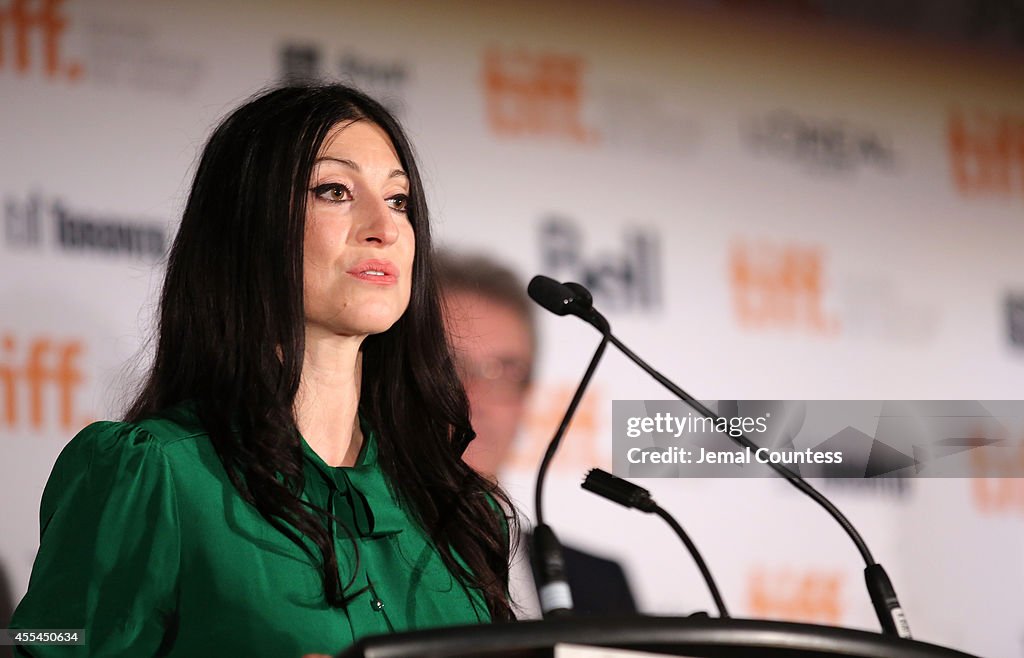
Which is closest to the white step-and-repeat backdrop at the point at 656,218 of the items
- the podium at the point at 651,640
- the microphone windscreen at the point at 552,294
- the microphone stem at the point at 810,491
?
the microphone windscreen at the point at 552,294

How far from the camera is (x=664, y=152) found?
11.1ft

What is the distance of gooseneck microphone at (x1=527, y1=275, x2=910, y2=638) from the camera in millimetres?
1656

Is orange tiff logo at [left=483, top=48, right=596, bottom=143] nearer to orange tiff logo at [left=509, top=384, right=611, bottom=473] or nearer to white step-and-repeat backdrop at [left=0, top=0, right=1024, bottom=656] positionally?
white step-and-repeat backdrop at [left=0, top=0, right=1024, bottom=656]

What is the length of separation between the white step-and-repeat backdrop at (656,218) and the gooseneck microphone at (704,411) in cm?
110

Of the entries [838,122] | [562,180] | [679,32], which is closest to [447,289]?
[562,180]

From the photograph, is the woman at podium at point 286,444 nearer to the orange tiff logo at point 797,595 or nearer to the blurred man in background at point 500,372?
the blurred man in background at point 500,372

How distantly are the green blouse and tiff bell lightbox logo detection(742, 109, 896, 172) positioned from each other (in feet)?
6.92

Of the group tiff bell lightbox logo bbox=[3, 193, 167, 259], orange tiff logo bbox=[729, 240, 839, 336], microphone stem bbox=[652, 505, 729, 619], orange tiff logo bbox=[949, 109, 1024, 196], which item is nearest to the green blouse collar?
microphone stem bbox=[652, 505, 729, 619]

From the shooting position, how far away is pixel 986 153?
150 inches

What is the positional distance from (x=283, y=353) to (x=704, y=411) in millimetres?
634

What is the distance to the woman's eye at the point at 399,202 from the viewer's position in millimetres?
2055

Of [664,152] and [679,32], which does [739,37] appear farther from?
[664,152]

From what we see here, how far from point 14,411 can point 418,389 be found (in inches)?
35.4

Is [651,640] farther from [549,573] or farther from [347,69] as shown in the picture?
[347,69]
